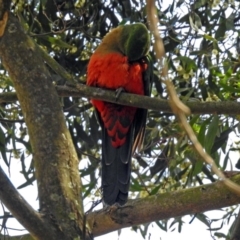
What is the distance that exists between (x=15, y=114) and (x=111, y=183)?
736 mm

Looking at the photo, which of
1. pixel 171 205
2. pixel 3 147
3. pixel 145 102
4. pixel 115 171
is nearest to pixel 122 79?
pixel 115 171

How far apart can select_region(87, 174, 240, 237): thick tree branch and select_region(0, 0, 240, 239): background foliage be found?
98 cm

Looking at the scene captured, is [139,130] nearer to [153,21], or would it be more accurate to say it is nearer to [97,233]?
[97,233]

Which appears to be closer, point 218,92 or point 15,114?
point 218,92

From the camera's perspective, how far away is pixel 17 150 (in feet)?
11.1

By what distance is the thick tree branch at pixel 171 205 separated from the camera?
1934 millimetres

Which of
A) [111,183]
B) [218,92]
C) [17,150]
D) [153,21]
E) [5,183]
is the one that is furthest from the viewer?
[17,150]

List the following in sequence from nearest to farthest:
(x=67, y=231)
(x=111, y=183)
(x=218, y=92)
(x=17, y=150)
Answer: (x=67, y=231)
(x=111, y=183)
(x=218, y=92)
(x=17, y=150)

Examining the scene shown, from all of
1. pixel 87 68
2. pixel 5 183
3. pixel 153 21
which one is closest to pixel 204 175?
pixel 87 68

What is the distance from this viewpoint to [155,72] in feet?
10.8

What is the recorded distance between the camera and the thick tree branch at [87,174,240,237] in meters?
1.93

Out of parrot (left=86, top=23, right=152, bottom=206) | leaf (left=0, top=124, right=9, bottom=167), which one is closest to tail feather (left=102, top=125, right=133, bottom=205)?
parrot (left=86, top=23, right=152, bottom=206)

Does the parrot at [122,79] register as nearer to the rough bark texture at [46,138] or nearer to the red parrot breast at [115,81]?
the red parrot breast at [115,81]

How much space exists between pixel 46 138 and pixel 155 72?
1324 millimetres
